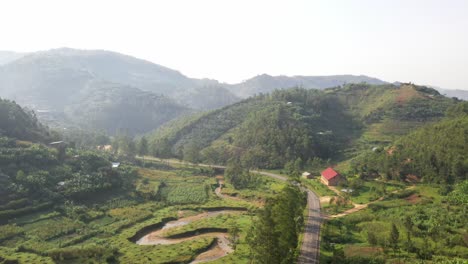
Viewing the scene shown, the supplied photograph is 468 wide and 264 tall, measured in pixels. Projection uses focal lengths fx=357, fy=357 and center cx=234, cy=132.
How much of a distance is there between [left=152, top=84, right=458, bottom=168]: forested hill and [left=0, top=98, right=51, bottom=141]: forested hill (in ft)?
131

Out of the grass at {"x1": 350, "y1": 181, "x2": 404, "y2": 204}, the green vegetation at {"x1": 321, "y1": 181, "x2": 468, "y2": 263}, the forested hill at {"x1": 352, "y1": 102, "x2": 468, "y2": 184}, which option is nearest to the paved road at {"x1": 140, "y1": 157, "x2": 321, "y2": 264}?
the green vegetation at {"x1": 321, "y1": 181, "x2": 468, "y2": 263}

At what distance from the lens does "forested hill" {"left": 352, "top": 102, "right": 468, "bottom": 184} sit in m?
73.5

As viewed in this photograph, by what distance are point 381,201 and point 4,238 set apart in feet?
217

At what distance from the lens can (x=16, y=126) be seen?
4139 inches

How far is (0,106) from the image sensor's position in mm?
108000

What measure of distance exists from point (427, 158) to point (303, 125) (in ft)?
200

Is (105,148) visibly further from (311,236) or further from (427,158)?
(427,158)

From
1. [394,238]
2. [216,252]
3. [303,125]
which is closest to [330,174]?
[394,238]

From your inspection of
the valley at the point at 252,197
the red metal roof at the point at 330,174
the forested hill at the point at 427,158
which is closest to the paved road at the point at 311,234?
the valley at the point at 252,197

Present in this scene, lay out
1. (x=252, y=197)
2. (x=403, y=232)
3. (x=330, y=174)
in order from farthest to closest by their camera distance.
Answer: (x=330, y=174)
(x=252, y=197)
(x=403, y=232)

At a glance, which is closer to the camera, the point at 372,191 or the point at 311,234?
the point at 311,234

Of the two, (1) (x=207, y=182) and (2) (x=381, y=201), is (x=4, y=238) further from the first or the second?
(2) (x=381, y=201)

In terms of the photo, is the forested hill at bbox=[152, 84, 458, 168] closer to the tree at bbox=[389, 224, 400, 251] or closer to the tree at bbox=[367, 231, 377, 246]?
the tree at bbox=[367, 231, 377, 246]

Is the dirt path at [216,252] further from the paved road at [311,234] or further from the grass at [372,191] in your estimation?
the grass at [372,191]
